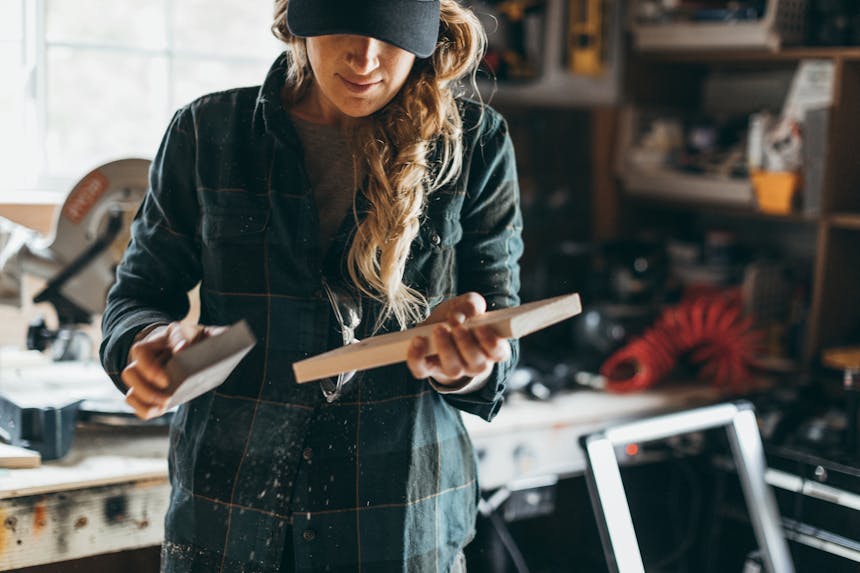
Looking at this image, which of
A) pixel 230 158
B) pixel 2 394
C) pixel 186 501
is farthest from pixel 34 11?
pixel 186 501

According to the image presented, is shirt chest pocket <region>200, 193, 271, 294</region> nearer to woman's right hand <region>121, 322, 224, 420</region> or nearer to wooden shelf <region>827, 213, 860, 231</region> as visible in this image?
woman's right hand <region>121, 322, 224, 420</region>

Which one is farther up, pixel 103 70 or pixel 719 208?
pixel 103 70

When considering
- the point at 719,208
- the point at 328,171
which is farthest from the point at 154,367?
the point at 719,208

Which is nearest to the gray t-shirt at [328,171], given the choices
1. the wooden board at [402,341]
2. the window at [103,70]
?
the wooden board at [402,341]

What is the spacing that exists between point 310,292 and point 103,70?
1.72 m

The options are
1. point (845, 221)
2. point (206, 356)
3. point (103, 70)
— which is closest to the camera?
point (206, 356)

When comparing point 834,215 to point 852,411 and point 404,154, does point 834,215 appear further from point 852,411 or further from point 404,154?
point 404,154

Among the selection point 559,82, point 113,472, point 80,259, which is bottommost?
point 113,472

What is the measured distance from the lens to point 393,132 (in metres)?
1.27

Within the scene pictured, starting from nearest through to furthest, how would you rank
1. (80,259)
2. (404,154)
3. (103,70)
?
1. (404,154)
2. (80,259)
3. (103,70)

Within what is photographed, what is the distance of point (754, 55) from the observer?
8.33 feet

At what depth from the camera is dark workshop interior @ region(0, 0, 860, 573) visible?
69.9 inches

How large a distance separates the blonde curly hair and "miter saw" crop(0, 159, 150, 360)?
0.62m

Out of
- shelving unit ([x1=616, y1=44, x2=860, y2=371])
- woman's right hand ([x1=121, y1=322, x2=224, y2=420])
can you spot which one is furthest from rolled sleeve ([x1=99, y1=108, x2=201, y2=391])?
shelving unit ([x1=616, y1=44, x2=860, y2=371])
